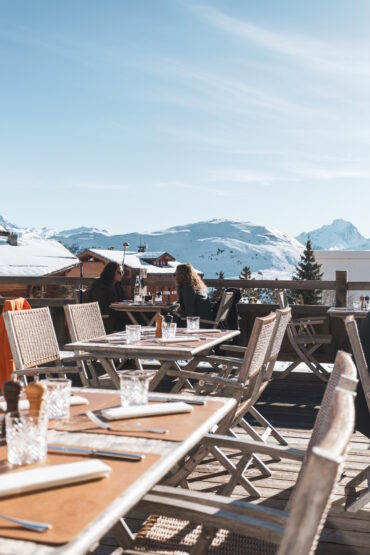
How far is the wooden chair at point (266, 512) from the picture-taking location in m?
0.99

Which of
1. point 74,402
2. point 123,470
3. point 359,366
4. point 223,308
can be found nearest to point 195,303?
point 223,308

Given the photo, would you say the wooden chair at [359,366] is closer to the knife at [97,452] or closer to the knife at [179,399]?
the knife at [179,399]

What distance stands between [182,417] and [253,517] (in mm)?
536

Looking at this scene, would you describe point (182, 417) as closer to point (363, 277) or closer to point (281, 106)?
point (281, 106)

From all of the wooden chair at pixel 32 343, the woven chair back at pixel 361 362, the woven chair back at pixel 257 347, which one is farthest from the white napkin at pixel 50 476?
the woven chair back at pixel 361 362

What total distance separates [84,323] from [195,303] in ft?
7.96

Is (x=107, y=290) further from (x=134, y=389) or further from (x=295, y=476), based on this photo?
(x=134, y=389)

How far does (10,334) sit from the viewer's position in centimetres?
345

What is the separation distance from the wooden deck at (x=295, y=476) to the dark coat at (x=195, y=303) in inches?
42.2

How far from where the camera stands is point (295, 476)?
12.6 feet

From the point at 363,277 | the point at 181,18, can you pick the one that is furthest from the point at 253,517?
the point at 363,277

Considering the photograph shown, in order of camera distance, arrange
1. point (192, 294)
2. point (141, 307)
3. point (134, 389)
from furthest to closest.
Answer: point (141, 307), point (192, 294), point (134, 389)

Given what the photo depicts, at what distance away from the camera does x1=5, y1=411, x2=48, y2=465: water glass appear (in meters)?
1.61

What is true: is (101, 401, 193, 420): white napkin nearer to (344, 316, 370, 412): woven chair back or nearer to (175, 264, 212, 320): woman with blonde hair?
(344, 316, 370, 412): woven chair back
